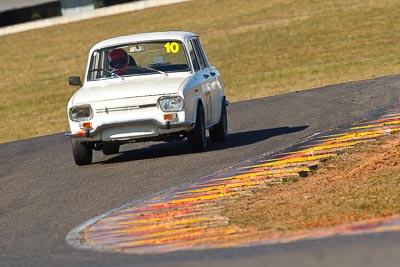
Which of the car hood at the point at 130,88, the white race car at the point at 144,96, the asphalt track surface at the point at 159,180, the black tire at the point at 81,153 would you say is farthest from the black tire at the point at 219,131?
the black tire at the point at 81,153

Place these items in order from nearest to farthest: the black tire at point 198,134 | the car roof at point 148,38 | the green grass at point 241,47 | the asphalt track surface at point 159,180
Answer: the asphalt track surface at point 159,180 → the black tire at point 198,134 → the car roof at point 148,38 → the green grass at point 241,47

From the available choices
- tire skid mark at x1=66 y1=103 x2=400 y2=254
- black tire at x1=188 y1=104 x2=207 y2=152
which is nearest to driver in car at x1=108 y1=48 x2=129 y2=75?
black tire at x1=188 y1=104 x2=207 y2=152

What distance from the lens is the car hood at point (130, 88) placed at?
1366 centimetres

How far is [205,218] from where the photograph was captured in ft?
30.0

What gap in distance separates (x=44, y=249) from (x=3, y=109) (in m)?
24.5

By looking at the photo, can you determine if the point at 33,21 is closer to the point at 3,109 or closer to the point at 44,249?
the point at 3,109

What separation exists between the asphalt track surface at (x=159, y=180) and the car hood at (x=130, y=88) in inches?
32.3

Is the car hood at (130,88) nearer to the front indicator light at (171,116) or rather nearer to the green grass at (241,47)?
the front indicator light at (171,116)

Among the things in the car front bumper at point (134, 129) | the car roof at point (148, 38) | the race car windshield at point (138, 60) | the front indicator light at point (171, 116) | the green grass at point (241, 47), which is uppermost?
the car roof at point (148, 38)

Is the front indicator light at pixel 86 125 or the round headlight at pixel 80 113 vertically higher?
the round headlight at pixel 80 113

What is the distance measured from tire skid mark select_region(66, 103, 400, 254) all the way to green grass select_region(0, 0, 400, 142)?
12.2m

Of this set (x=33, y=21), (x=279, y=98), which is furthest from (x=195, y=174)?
(x=33, y=21)

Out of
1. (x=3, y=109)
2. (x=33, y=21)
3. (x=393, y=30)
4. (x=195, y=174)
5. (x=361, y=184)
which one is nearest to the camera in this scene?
(x=361, y=184)

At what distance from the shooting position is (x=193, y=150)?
14.3m
